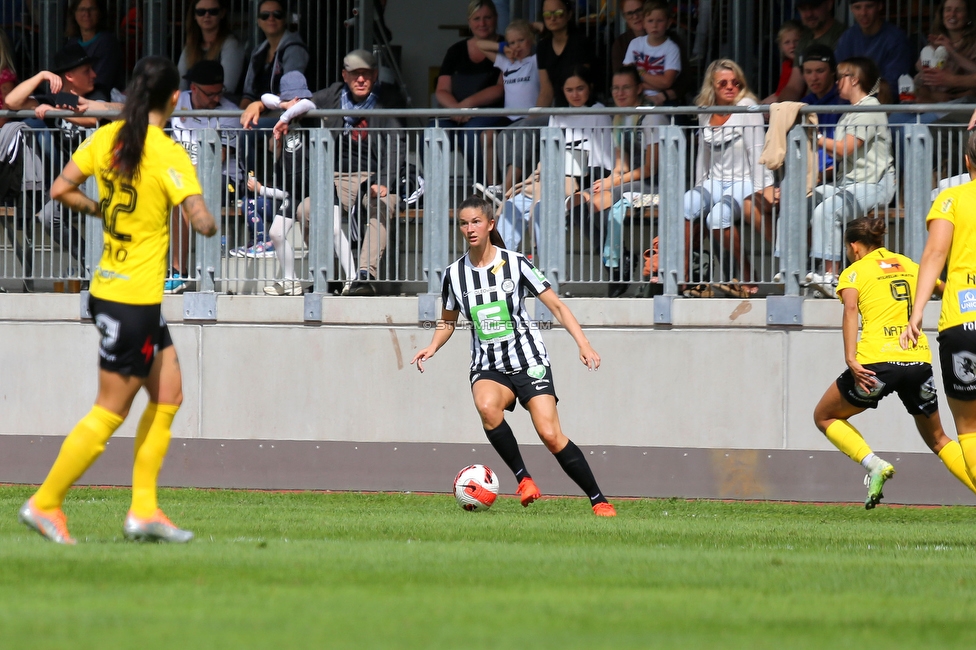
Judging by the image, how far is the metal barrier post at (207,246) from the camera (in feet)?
42.4

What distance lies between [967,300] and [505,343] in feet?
11.9

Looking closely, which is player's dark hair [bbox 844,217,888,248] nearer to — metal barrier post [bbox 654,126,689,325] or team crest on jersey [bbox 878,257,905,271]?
team crest on jersey [bbox 878,257,905,271]

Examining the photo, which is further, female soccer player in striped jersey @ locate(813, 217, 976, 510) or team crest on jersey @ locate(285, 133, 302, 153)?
team crest on jersey @ locate(285, 133, 302, 153)

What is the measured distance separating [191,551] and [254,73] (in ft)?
30.0

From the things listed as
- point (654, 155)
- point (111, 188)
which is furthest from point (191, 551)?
point (654, 155)

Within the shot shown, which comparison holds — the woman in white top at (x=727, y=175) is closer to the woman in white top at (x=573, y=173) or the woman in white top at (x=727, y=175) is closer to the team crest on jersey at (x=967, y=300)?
the woman in white top at (x=573, y=173)

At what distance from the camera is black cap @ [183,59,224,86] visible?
14344 millimetres

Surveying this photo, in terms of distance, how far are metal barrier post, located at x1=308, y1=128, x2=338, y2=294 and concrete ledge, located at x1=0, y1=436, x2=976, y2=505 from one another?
1.57m

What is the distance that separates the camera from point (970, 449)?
7320 mm

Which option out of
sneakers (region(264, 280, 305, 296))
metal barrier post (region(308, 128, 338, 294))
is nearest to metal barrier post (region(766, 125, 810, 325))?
metal barrier post (region(308, 128, 338, 294))

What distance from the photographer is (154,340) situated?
687 cm

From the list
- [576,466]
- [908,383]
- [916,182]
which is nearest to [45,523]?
[576,466]

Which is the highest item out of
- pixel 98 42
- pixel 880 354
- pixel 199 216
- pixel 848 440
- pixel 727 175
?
pixel 98 42

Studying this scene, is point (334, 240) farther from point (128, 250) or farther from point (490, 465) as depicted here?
point (128, 250)
